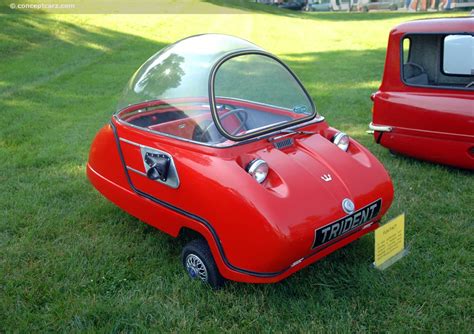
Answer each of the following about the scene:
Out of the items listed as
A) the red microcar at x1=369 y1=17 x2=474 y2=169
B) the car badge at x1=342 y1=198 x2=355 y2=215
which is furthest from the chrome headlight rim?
the red microcar at x1=369 y1=17 x2=474 y2=169

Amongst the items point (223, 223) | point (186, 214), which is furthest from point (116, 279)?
point (223, 223)

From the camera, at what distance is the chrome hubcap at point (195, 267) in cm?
304

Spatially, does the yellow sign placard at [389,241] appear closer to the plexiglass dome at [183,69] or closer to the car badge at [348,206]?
the car badge at [348,206]

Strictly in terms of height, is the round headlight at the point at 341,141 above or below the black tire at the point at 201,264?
above

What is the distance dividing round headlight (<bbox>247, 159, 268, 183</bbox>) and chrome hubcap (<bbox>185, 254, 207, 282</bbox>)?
655 millimetres

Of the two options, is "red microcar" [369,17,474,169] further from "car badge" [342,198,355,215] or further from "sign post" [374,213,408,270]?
"car badge" [342,198,355,215]

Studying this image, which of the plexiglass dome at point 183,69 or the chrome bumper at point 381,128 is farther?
the chrome bumper at point 381,128

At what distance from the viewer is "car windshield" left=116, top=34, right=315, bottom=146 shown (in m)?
3.18

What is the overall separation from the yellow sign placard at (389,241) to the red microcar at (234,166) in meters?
0.11

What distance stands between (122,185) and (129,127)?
1.41 ft

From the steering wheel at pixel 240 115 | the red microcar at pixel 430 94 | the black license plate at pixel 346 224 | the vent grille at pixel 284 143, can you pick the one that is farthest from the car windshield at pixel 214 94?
the red microcar at pixel 430 94

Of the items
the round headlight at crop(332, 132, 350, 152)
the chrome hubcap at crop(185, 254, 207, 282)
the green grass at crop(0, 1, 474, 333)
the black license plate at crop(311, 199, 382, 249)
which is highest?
the round headlight at crop(332, 132, 350, 152)

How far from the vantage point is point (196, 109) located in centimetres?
326

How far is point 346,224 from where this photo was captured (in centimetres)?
287
